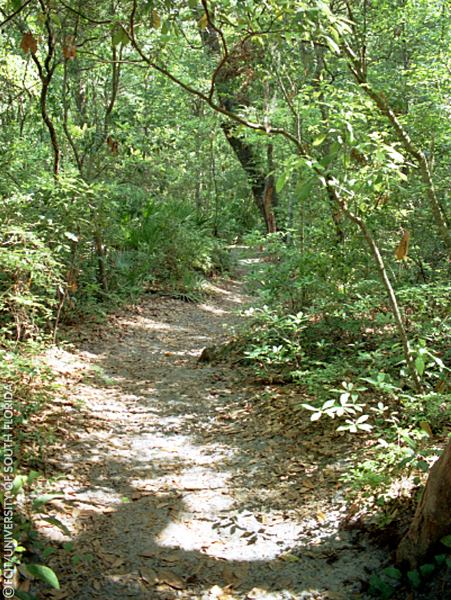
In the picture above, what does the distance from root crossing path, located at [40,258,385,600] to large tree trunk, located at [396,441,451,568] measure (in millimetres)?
267

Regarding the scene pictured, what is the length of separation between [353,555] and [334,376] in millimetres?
2048

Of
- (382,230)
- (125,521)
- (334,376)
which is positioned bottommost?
(125,521)

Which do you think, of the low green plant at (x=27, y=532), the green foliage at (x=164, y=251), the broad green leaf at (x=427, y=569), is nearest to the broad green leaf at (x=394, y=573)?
the broad green leaf at (x=427, y=569)

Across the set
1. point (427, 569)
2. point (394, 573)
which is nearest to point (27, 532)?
point (394, 573)

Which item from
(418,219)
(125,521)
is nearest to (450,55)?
(418,219)

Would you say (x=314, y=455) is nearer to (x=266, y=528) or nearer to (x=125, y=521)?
(x=266, y=528)

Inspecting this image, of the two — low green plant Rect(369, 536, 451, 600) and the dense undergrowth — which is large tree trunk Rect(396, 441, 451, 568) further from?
the dense undergrowth

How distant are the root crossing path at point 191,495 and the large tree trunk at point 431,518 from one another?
0.27 m

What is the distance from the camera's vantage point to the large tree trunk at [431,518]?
2.59 metres

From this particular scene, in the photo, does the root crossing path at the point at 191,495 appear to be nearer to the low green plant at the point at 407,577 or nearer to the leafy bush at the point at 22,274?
the low green plant at the point at 407,577

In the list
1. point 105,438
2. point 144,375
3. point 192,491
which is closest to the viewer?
point 192,491

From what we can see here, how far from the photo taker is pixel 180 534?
3471 mm

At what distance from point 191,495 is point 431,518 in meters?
1.84

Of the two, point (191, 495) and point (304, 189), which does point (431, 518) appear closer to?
point (191, 495)
